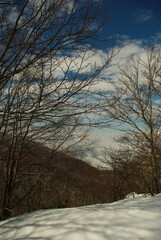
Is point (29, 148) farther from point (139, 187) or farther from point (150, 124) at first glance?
point (139, 187)

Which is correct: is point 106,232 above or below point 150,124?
below

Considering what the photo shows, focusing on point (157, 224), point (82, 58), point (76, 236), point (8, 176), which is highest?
point (82, 58)

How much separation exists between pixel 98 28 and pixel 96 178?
6368 millimetres

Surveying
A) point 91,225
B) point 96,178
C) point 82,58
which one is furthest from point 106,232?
point 96,178

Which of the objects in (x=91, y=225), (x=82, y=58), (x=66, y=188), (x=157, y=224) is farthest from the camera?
(x=66, y=188)

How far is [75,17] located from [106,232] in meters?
2.47

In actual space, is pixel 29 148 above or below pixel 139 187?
above

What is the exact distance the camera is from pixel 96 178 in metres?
7.55

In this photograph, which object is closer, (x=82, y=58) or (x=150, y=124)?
(x=82, y=58)

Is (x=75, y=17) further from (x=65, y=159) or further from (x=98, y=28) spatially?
(x=65, y=159)

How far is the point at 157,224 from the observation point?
5.53 feet

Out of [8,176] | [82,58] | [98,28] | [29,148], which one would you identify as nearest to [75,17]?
[98,28]

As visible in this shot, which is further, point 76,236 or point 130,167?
point 130,167

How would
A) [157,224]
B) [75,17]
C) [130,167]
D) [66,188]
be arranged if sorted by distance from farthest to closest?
[66,188] < [130,167] < [75,17] < [157,224]
